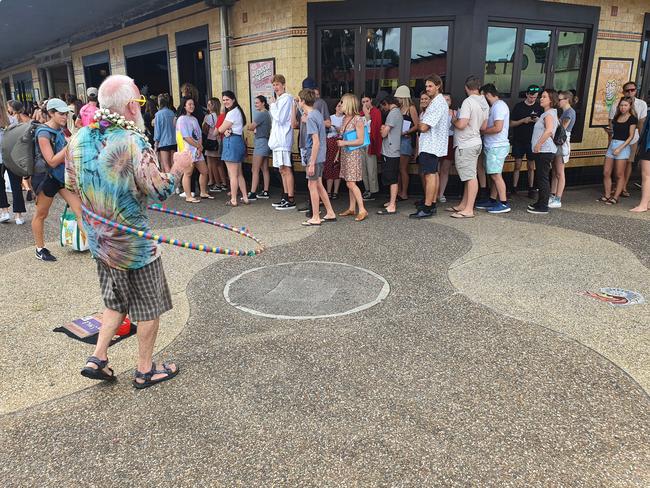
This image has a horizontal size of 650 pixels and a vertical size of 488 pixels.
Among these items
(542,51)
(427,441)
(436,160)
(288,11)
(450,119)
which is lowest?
(427,441)

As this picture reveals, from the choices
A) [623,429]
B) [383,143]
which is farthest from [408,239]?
[623,429]

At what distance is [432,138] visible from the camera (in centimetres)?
715

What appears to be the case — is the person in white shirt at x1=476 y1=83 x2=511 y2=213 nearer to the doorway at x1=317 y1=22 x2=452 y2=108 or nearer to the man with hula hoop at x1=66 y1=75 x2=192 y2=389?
the doorway at x1=317 y1=22 x2=452 y2=108

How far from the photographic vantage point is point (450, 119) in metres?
7.95

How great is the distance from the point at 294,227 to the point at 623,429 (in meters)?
5.02

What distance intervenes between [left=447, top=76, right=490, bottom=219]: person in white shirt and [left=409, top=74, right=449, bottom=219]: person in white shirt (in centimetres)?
27

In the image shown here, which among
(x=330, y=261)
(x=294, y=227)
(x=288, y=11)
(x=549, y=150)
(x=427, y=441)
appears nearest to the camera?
(x=427, y=441)

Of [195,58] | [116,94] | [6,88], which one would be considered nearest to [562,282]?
[116,94]

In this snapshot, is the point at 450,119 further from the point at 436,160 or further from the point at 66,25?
the point at 66,25

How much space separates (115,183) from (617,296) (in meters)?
4.35

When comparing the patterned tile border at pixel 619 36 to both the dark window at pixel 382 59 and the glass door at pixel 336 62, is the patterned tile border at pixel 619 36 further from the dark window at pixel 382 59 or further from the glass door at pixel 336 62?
the glass door at pixel 336 62

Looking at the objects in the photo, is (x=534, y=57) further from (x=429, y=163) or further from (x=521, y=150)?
(x=429, y=163)

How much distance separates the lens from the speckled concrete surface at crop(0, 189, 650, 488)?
8.00 feet

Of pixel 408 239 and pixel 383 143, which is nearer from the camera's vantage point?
pixel 408 239
